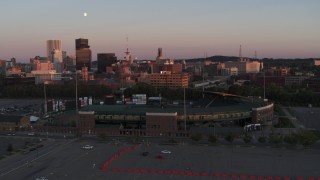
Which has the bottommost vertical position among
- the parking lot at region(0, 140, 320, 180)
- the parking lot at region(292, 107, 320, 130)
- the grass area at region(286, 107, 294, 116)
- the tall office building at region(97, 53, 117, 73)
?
the parking lot at region(0, 140, 320, 180)

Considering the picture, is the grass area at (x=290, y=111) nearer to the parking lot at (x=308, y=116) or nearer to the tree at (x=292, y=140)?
the parking lot at (x=308, y=116)

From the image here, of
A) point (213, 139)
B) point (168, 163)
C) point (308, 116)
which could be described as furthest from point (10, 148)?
point (308, 116)

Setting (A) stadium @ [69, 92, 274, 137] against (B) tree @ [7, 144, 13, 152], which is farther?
(A) stadium @ [69, 92, 274, 137]

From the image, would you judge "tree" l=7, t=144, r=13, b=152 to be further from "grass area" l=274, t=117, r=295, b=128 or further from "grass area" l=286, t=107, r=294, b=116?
"grass area" l=286, t=107, r=294, b=116

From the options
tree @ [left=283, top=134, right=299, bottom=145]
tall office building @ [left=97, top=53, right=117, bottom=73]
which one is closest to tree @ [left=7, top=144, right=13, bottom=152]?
tree @ [left=283, top=134, right=299, bottom=145]

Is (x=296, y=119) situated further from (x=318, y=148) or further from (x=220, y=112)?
(x=318, y=148)

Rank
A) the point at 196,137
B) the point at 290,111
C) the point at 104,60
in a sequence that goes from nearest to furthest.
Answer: the point at 196,137
the point at 290,111
the point at 104,60

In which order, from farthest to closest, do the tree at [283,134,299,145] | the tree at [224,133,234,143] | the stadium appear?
the stadium → the tree at [224,133,234,143] → the tree at [283,134,299,145]

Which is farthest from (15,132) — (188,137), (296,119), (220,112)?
(296,119)

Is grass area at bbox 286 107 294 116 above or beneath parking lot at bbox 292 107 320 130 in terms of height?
above

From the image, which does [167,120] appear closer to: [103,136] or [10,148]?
[103,136]
